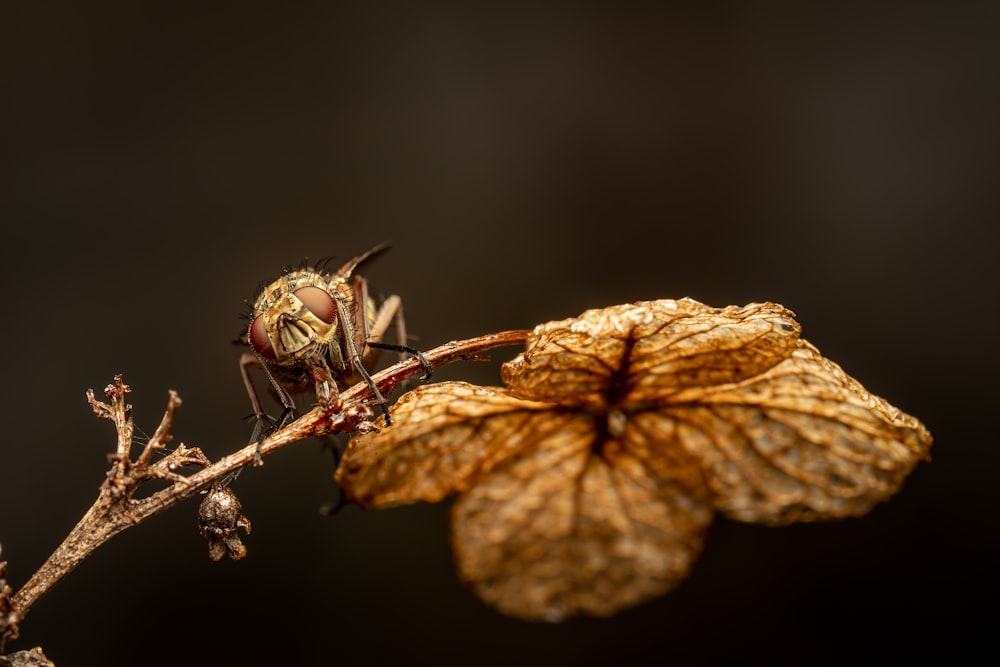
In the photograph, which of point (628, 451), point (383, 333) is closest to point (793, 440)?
point (628, 451)

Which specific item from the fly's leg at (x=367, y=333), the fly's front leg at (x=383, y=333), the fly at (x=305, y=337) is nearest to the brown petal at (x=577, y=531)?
the fly's leg at (x=367, y=333)

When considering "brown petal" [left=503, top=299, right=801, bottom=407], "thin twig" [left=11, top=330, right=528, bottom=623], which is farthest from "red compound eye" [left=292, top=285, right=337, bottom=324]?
"brown petal" [left=503, top=299, right=801, bottom=407]

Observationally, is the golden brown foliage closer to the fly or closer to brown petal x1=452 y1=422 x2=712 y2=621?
brown petal x1=452 y1=422 x2=712 y2=621

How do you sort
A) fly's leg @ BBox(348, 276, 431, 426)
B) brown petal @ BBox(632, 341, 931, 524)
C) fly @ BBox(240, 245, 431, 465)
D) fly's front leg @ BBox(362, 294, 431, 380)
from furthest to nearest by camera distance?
1. fly's front leg @ BBox(362, 294, 431, 380)
2. fly @ BBox(240, 245, 431, 465)
3. fly's leg @ BBox(348, 276, 431, 426)
4. brown petal @ BBox(632, 341, 931, 524)

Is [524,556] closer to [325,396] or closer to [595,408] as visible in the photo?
[595,408]

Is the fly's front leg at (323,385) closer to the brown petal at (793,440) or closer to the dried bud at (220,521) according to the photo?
the dried bud at (220,521)

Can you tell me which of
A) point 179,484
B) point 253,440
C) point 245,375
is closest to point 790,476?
point 179,484
